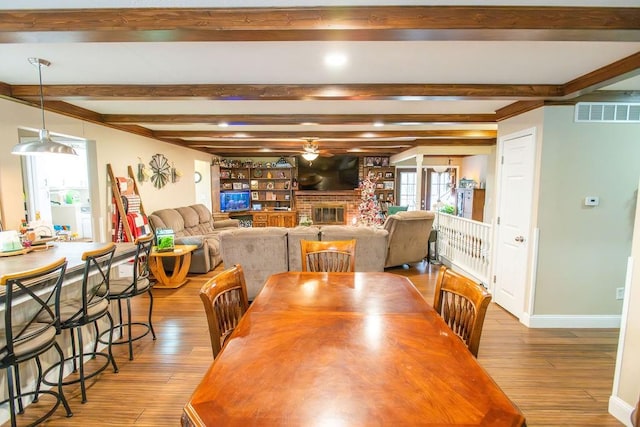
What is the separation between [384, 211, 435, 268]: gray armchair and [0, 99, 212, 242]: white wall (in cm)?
426

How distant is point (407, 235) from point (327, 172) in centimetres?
483

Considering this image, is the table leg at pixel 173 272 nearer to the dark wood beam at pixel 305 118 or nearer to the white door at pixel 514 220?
the dark wood beam at pixel 305 118

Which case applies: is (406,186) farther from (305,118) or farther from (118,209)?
(118,209)

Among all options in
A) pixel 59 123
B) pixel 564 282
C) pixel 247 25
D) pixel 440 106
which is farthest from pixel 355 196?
pixel 247 25

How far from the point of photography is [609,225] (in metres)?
3.16

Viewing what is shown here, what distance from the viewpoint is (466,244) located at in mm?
4965

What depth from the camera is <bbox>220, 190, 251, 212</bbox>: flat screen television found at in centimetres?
924

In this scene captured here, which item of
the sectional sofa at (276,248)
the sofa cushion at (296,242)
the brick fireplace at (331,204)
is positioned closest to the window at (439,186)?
the brick fireplace at (331,204)

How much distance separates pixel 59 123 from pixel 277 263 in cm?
315

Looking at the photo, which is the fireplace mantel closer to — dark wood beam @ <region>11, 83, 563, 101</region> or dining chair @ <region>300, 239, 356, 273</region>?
dark wood beam @ <region>11, 83, 563, 101</region>

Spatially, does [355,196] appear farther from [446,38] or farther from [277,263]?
[446,38]

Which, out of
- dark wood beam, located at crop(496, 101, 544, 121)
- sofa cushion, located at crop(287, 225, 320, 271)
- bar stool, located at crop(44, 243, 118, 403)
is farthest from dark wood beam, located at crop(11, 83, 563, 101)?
sofa cushion, located at crop(287, 225, 320, 271)

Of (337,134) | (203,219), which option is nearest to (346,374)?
(337,134)

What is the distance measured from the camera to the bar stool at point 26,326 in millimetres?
1563
